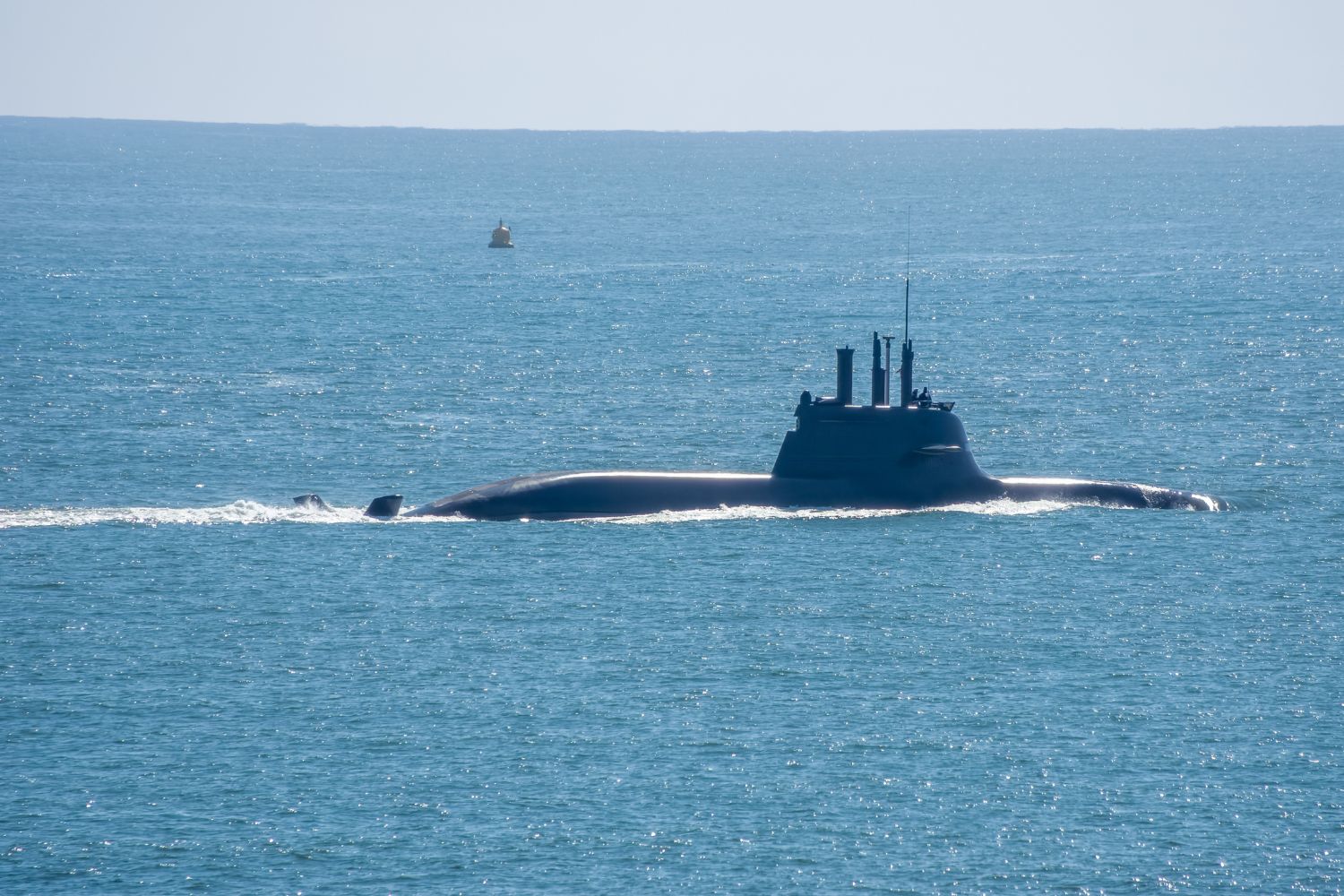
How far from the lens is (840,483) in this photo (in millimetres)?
48094

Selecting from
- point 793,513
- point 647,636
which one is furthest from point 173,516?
point 647,636

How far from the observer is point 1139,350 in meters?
86.6

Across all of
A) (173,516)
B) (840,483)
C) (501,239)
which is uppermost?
(501,239)

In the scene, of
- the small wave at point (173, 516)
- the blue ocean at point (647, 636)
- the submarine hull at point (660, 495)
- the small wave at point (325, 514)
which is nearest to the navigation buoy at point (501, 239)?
the blue ocean at point (647, 636)

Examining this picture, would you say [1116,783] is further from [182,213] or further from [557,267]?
[182,213]

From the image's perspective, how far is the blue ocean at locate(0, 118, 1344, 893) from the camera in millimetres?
29172

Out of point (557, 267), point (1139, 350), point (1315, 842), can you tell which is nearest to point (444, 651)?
point (1315, 842)

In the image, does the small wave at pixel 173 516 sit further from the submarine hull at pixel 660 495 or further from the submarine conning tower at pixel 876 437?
the submarine conning tower at pixel 876 437

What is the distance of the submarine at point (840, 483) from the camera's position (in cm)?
4759

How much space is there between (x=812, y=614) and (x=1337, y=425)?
3112cm

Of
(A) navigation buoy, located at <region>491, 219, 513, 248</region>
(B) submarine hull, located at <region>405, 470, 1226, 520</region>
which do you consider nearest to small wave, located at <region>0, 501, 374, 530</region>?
(B) submarine hull, located at <region>405, 470, 1226, 520</region>

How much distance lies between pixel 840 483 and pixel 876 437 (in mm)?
1485

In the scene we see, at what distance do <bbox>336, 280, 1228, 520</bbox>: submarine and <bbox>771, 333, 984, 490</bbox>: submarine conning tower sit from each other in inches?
0.9

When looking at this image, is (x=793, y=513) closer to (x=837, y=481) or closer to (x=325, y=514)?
(x=837, y=481)
